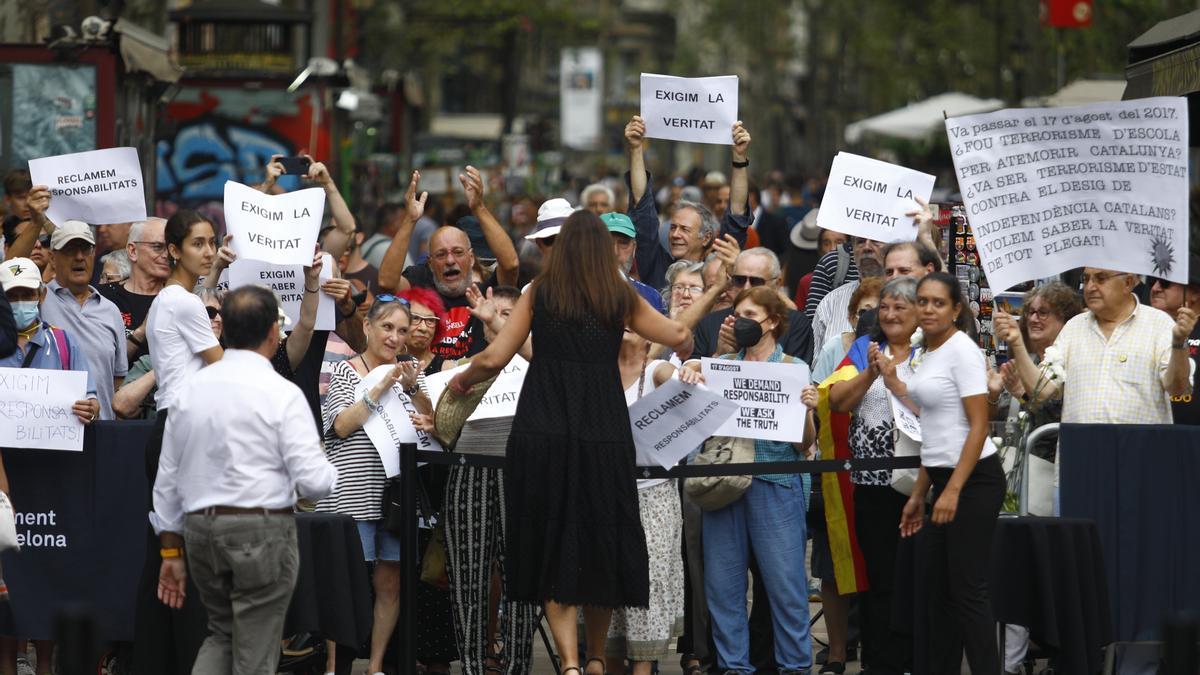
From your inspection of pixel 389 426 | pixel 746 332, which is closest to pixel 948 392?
pixel 746 332

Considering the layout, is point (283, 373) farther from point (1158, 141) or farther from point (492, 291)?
point (1158, 141)

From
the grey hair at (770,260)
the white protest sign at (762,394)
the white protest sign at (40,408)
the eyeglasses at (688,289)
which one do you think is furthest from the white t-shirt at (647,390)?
the white protest sign at (40,408)

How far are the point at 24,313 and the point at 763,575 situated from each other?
3.66 m

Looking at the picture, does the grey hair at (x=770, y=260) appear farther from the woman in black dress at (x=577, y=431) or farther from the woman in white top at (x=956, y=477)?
the woman in black dress at (x=577, y=431)

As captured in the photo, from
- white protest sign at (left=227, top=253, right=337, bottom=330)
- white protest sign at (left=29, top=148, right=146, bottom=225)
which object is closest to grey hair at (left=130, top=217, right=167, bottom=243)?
white protest sign at (left=29, top=148, right=146, bottom=225)

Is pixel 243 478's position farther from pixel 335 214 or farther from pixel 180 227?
pixel 335 214

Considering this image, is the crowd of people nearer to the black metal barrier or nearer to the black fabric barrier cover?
the black metal barrier

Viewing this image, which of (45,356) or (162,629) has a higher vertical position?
(45,356)

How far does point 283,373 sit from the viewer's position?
873 cm

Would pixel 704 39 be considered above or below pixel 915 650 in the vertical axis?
above

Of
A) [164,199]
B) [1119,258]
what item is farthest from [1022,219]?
[164,199]

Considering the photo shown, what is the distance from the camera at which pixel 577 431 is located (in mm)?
8000

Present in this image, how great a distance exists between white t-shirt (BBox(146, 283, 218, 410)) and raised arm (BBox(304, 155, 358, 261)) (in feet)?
6.47

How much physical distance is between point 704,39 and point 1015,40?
46.5 m
